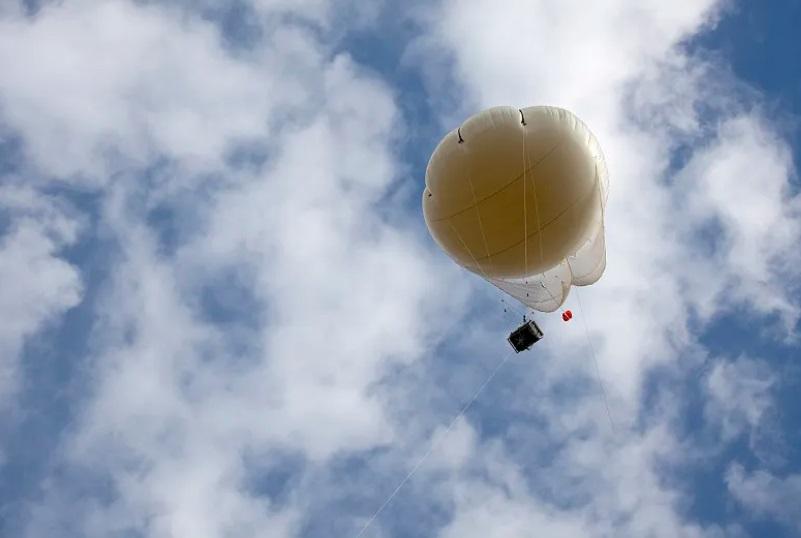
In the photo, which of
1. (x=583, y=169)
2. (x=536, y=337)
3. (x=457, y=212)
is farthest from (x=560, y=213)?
(x=536, y=337)

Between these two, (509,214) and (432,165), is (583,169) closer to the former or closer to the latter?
(509,214)

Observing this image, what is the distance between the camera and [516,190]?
81.4ft

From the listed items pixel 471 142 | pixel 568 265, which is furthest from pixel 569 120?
pixel 568 265

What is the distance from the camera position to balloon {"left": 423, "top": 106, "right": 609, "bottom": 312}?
81.6 feet

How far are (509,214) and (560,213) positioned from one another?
1.68m

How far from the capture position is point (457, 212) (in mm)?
25688

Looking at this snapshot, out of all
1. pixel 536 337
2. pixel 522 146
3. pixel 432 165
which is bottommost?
pixel 536 337

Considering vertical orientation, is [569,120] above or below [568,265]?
above

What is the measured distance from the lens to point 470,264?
2766 cm

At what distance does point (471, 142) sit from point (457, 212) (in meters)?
2.24

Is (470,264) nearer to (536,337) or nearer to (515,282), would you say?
(515,282)

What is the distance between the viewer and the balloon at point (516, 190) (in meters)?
24.9

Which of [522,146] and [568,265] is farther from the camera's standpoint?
[568,265]

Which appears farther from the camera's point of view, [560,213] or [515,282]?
[515,282]
